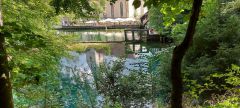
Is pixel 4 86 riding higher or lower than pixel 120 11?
higher

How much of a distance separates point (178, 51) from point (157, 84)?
638 cm

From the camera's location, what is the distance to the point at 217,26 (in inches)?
324

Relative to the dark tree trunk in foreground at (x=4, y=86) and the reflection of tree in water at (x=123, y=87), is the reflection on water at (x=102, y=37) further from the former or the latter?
the dark tree trunk in foreground at (x=4, y=86)

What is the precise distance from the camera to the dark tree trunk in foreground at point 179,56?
178 centimetres

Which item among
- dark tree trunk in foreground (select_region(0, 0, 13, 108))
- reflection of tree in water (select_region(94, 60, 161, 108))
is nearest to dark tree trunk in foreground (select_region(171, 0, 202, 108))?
dark tree trunk in foreground (select_region(0, 0, 13, 108))

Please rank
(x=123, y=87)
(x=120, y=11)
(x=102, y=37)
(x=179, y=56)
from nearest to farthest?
(x=179, y=56) < (x=123, y=87) < (x=102, y=37) < (x=120, y=11)

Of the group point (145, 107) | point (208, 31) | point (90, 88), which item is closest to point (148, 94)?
point (145, 107)

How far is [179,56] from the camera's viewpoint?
1873 mm

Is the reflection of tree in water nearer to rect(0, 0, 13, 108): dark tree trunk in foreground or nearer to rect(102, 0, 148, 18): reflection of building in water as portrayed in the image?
rect(0, 0, 13, 108): dark tree trunk in foreground

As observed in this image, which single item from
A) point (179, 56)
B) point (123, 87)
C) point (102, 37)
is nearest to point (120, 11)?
point (102, 37)

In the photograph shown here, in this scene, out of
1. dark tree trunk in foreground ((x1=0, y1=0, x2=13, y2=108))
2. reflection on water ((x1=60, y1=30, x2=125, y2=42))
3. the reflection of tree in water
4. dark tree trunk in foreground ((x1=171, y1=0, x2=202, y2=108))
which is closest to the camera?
dark tree trunk in foreground ((x1=171, y1=0, x2=202, y2=108))

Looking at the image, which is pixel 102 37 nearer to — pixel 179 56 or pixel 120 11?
pixel 120 11

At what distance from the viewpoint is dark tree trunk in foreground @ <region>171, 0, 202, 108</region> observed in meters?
1.78

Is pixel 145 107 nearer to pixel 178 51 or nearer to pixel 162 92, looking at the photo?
pixel 162 92
